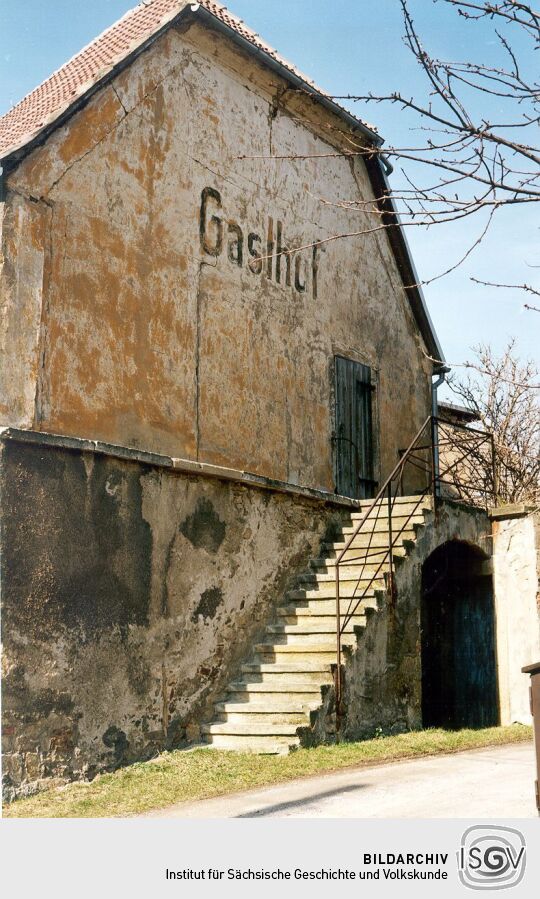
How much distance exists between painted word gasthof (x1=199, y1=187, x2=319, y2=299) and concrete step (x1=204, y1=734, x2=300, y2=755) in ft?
15.5

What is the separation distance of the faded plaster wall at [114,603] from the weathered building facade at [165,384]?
20 mm

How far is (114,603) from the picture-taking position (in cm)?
889

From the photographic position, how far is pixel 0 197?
340 inches

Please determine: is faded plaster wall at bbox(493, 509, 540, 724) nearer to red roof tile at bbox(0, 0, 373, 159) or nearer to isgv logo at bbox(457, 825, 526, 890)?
red roof tile at bbox(0, 0, 373, 159)

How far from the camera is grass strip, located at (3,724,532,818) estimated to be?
7297mm

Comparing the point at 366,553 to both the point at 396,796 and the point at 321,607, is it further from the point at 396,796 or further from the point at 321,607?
the point at 396,796

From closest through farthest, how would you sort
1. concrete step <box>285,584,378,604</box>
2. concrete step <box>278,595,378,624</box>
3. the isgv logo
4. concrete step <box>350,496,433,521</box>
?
the isgv logo → concrete step <box>278,595,378,624</box> → concrete step <box>285,584,378,604</box> → concrete step <box>350,496,433,521</box>

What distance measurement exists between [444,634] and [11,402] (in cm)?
805

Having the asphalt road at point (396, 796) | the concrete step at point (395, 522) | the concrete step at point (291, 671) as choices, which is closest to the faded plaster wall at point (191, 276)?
the concrete step at point (395, 522)

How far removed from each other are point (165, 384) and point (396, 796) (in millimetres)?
4832

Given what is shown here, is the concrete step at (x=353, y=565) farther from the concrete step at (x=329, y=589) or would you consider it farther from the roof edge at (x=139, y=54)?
the roof edge at (x=139, y=54)

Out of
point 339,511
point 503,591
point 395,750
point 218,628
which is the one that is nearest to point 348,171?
point 339,511

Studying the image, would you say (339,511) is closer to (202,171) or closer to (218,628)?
(218,628)

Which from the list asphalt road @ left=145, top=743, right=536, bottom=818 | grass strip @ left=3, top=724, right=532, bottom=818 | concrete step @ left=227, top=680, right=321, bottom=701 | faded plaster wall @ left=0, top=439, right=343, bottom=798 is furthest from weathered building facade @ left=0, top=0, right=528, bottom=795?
asphalt road @ left=145, top=743, right=536, bottom=818
